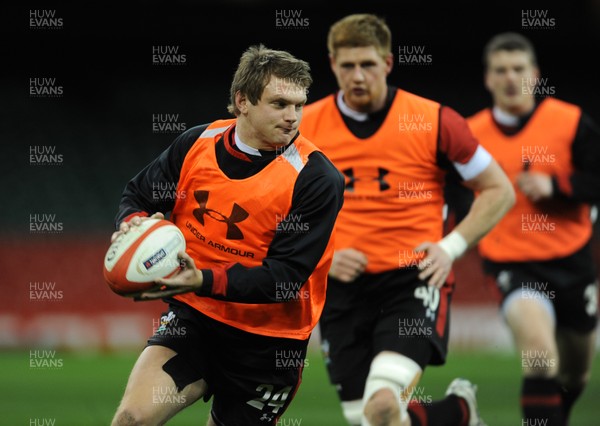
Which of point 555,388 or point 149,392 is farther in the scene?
point 555,388

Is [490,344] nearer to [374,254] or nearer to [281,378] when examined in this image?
[374,254]

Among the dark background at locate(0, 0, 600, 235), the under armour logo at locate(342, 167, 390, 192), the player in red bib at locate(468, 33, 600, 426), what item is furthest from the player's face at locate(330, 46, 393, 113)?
the dark background at locate(0, 0, 600, 235)

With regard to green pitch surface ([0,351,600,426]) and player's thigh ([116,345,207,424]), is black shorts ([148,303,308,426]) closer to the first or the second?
player's thigh ([116,345,207,424])

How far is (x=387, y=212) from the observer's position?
6.15 meters

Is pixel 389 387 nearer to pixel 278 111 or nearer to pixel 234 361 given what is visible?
pixel 234 361

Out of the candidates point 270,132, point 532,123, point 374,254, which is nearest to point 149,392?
point 270,132

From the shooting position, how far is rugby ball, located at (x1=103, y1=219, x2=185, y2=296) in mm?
4406

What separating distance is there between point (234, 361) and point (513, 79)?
406 centimetres

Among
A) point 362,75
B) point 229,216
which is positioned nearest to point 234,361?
point 229,216

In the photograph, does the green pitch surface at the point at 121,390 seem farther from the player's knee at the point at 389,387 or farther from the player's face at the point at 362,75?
the player's face at the point at 362,75

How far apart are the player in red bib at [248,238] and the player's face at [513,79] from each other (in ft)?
11.1

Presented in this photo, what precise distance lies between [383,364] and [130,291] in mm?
1812

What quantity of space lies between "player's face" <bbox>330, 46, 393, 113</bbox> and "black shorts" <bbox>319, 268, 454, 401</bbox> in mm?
1075

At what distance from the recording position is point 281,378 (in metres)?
5.01
